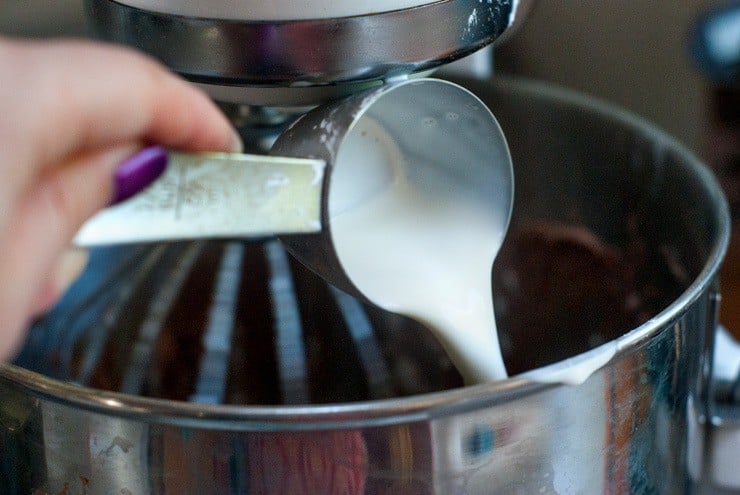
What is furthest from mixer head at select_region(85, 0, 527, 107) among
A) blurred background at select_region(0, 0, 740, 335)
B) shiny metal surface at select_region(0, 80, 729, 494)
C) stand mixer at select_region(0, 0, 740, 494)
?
blurred background at select_region(0, 0, 740, 335)

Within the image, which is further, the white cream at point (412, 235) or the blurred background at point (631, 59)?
the blurred background at point (631, 59)

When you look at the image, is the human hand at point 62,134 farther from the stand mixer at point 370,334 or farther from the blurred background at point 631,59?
the blurred background at point 631,59

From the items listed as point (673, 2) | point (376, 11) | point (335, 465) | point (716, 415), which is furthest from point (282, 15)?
point (673, 2)

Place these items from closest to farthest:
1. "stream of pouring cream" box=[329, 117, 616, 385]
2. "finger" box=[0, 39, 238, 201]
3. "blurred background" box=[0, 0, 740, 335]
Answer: "finger" box=[0, 39, 238, 201] → "stream of pouring cream" box=[329, 117, 616, 385] → "blurred background" box=[0, 0, 740, 335]

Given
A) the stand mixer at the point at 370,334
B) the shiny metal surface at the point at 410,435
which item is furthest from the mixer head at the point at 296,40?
the shiny metal surface at the point at 410,435

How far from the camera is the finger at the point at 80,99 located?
23cm

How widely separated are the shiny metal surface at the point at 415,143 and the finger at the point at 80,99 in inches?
2.6

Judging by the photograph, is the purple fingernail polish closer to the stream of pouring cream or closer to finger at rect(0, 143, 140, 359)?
finger at rect(0, 143, 140, 359)

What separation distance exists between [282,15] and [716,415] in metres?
0.26

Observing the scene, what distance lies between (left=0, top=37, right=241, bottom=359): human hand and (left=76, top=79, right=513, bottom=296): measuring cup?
0.02 m

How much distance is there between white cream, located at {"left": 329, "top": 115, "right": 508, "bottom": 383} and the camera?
411mm

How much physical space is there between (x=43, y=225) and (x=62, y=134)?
0.09 feet

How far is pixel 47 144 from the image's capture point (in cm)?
24

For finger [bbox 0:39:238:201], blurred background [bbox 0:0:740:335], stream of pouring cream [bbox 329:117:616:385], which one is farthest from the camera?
blurred background [bbox 0:0:740:335]
